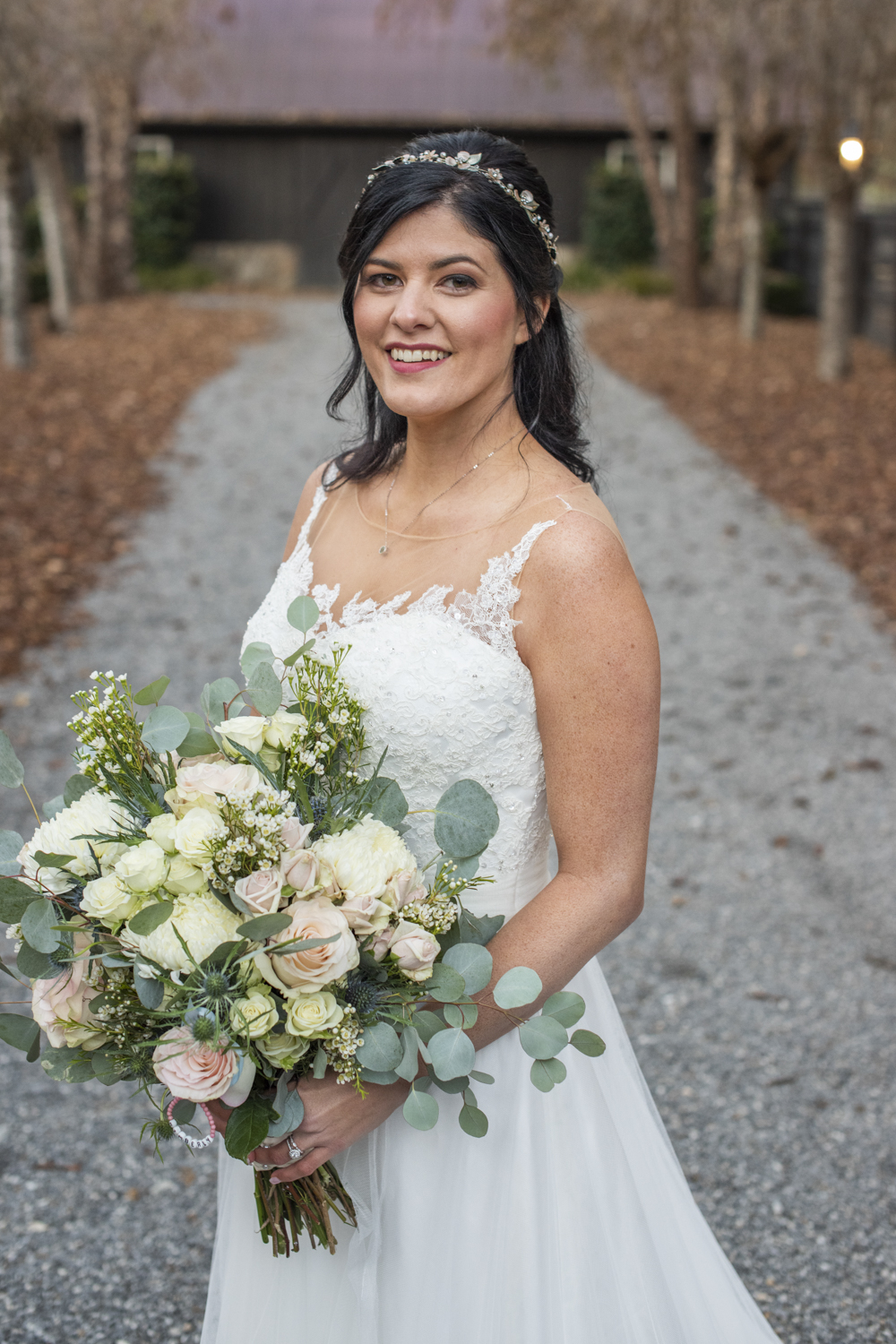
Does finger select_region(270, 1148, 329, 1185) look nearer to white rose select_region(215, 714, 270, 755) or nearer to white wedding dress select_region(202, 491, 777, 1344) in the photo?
white wedding dress select_region(202, 491, 777, 1344)

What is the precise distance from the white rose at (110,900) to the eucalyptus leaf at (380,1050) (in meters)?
0.37

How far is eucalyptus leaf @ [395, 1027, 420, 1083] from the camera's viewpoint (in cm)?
161

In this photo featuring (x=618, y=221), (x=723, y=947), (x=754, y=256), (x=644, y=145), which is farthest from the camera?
(x=618, y=221)

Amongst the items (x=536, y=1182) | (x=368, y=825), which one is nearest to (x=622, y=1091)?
(x=536, y=1182)

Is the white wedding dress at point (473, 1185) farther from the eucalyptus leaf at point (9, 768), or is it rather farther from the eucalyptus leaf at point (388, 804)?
the eucalyptus leaf at point (9, 768)

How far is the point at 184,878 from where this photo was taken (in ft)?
5.05

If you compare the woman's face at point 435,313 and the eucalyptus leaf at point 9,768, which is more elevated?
the woman's face at point 435,313

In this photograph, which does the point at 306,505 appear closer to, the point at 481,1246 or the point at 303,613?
the point at 303,613

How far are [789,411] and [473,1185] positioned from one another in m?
11.8

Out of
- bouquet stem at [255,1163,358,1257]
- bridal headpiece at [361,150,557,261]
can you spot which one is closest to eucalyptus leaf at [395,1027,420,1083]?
bouquet stem at [255,1163,358,1257]

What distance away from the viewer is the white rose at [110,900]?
1.54 metres

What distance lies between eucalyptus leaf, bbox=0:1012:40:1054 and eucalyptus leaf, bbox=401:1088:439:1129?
574 millimetres

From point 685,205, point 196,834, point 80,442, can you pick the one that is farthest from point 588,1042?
point 685,205

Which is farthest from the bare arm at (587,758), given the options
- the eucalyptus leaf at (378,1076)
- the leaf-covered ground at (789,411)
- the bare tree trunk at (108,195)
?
the bare tree trunk at (108,195)
